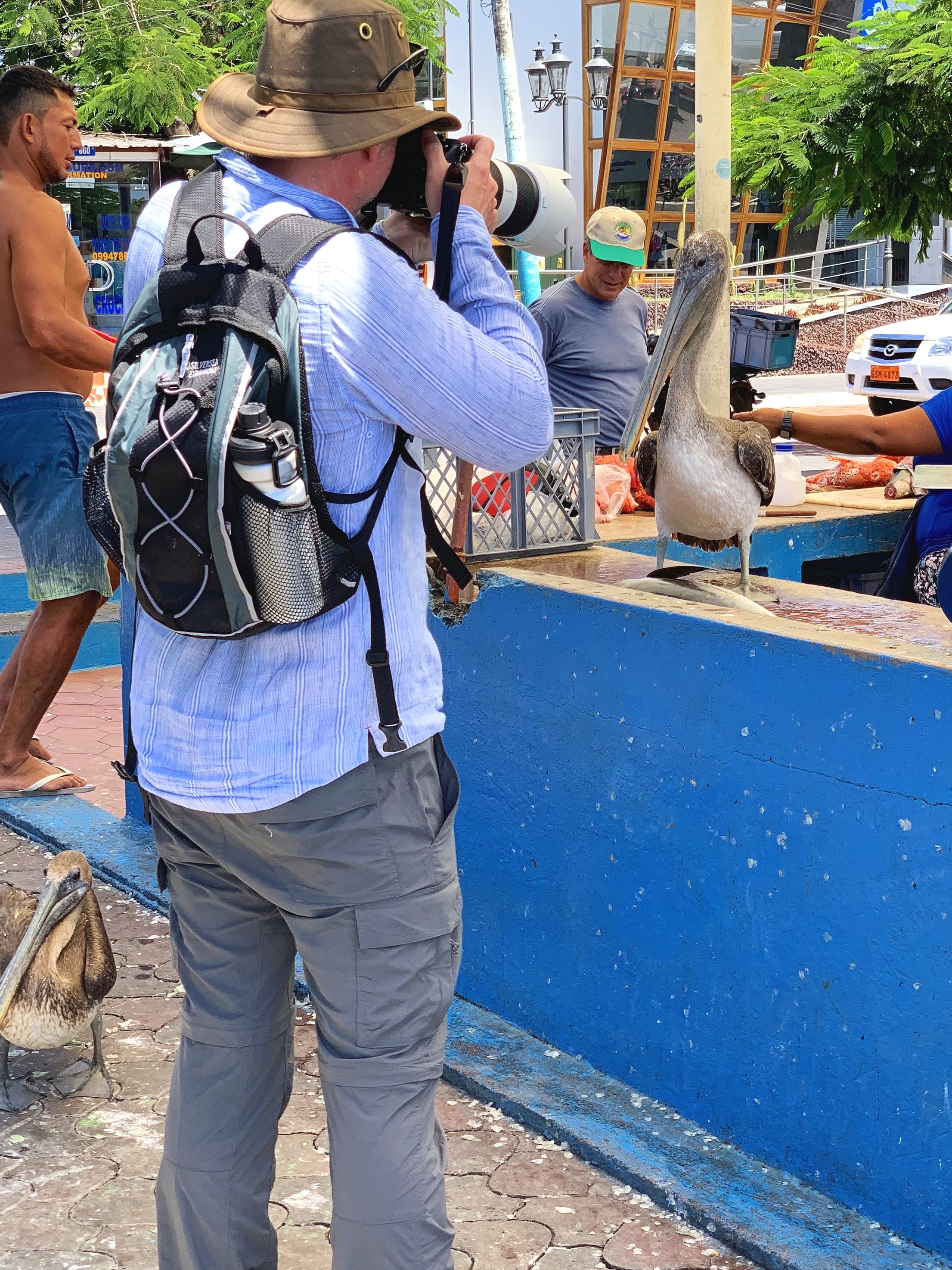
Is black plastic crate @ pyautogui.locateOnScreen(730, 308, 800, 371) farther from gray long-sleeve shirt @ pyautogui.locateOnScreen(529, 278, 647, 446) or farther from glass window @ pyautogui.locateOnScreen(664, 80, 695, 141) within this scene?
glass window @ pyautogui.locateOnScreen(664, 80, 695, 141)

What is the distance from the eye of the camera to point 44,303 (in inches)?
168

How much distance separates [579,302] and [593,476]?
2.38 metres

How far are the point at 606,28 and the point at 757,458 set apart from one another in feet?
95.2

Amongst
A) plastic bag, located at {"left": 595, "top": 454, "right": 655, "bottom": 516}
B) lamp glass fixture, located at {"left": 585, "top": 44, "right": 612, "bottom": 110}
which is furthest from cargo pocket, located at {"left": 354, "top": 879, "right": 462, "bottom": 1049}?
lamp glass fixture, located at {"left": 585, "top": 44, "right": 612, "bottom": 110}

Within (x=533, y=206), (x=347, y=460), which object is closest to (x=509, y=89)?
(x=533, y=206)

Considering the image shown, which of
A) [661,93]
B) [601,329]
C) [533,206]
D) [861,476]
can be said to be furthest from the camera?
[661,93]

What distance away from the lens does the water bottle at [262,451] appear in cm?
161

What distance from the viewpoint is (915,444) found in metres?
3.51

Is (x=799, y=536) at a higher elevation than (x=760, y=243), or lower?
lower

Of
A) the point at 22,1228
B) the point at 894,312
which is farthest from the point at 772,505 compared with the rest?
the point at 894,312

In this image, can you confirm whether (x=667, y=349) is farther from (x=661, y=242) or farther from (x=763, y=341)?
(x=661, y=242)

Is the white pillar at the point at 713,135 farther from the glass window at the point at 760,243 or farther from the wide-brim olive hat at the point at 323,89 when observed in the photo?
the glass window at the point at 760,243

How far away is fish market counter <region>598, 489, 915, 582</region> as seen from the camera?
3762 millimetres

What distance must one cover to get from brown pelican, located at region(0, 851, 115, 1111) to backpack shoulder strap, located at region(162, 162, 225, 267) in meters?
1.70
